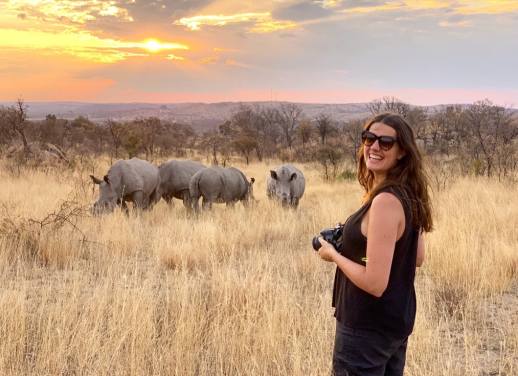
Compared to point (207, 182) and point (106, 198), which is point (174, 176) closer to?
point (207, 182)

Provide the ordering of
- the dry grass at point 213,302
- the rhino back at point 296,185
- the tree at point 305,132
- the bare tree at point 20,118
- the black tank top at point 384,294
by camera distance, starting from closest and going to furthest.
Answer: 1. the black tank top at point 384,294
2. the dry grass at point 213,302
3. the rhino back at point 296,185
4. the bare tree at point 20,118
5. the tree at point 305,132

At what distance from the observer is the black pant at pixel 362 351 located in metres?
2.29

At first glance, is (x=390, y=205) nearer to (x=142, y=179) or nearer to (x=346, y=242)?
(x=346, y=242)

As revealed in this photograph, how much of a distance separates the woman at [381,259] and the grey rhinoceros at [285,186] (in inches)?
375

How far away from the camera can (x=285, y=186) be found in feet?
40.1

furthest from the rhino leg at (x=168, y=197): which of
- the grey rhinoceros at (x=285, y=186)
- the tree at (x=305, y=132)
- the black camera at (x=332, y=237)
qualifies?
the tree at (x=305, y=132)

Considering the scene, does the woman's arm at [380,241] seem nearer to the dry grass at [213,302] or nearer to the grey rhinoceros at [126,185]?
the dry grass at [213,302]

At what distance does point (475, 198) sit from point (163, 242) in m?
6.73

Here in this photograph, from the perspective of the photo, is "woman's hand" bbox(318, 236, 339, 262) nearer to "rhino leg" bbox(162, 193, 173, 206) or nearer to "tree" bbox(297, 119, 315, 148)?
"rhino leg" bbox(162, 193, 173, 206)

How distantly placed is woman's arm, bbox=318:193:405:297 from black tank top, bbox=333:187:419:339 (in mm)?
99

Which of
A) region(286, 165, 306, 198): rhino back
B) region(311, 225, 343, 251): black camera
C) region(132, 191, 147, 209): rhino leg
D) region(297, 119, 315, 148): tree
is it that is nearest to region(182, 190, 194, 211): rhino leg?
region(132, 191, 147, 209): rhino leg

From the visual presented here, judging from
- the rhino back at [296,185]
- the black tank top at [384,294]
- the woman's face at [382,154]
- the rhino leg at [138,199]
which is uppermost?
the woman's face at [382,154]

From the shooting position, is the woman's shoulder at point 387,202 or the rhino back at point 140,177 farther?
the rhino back at point 140,177

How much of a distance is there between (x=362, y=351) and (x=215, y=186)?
9917mm
